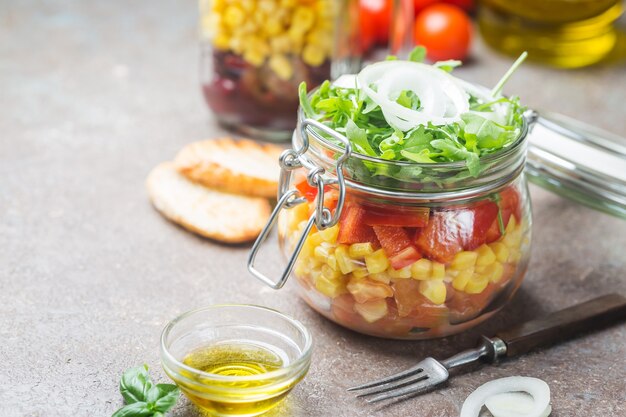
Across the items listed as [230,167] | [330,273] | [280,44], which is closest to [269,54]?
[280,44]

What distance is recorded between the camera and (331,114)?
130 cm

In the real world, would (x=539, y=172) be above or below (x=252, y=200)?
above

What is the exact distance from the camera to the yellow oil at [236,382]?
3.55 feet

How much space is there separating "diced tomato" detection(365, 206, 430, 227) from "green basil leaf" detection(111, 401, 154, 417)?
373 millimetres

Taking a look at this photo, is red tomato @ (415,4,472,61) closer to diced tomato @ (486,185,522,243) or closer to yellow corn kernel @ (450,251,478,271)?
diced tomato @ (486,185,522,243)

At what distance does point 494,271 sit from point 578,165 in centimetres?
36

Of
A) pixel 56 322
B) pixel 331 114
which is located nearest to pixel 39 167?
pixel 56 322

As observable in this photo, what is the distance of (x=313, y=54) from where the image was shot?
1847mm

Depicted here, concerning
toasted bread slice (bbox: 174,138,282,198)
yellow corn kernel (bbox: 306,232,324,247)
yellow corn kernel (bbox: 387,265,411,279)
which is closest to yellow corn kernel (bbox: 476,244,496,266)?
yellow corn kernel (bbox: 387,265,411,279)

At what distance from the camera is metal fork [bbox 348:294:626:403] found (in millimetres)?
1210

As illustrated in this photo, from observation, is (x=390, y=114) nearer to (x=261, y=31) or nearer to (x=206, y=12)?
(x=261, y=31)

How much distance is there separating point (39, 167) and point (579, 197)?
3.39 ft

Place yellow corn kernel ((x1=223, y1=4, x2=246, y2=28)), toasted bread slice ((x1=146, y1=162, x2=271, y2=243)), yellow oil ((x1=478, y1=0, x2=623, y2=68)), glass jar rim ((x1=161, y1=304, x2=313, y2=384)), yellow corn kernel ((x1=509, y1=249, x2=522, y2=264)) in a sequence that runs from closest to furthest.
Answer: glass jar rim ((x1=161, y1=304, x2=313, y2=384)) → yellow corn kernel ((x1=509, y1=249, x2=522, y2=264)) → toasted bread slice ((x1=146, y1=162, x2=271, y2=243)) → yellow corn kernel ((x1=223, y1=4, x2=246, y2=28)) → yellow oil ((x1=478, y1=0, x2=623, y2=68))

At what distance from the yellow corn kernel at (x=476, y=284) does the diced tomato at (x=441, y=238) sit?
56 mm
